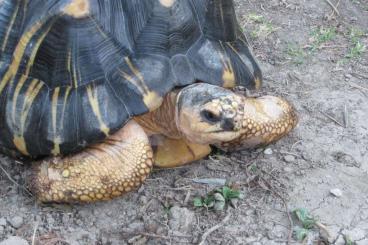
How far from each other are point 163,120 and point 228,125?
0.48 meters

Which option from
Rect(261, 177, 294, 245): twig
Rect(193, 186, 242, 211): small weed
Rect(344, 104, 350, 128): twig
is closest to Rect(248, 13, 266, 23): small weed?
Rect(344, 104, 350, 128): twig

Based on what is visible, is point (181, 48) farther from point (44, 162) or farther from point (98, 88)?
point (44, 162)

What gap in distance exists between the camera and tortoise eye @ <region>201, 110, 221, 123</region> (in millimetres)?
2730

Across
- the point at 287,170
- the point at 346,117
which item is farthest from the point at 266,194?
the point at 346,117

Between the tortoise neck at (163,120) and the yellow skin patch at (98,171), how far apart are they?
0.22m

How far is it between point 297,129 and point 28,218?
1.66 meters

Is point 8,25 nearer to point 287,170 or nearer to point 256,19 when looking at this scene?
point 287,170

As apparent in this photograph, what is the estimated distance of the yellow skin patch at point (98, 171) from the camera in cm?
282

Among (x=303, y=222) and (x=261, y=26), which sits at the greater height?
(x=261, y=26)

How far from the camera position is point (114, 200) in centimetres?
297

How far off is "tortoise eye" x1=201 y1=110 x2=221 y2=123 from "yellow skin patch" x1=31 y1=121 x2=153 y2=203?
13.9 inches

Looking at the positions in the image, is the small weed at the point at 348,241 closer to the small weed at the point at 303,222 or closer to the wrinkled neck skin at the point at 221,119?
the small weed at the point at 303,222

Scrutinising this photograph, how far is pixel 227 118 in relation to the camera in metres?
2.72

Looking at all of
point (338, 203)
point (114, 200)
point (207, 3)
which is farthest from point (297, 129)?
point (114, 200)
